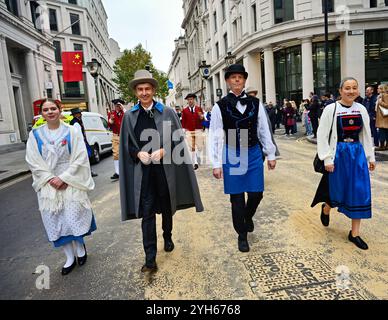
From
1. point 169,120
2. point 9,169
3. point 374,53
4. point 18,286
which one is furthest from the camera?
point 374,53

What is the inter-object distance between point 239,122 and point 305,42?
22773 millimetres

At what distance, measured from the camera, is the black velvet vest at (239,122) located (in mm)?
3490

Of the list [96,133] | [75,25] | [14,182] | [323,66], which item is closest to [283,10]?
[323,66]

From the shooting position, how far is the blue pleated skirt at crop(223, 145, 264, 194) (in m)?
3.53

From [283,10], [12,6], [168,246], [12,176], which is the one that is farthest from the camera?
[283,10]

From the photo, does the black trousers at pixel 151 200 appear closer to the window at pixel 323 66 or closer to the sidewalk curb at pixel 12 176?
the sidewalk curb at pixel 12 176

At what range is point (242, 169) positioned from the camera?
355 centimetres

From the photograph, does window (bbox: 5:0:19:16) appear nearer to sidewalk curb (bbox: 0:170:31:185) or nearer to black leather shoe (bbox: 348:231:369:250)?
sidewalk curb (bbox: 0:170:31:185)

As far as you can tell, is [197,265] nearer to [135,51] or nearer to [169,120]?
[169,120]

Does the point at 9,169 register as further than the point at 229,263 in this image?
Yes

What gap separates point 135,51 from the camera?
46156 mm

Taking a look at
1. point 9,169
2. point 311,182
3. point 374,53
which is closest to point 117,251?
point 311,182

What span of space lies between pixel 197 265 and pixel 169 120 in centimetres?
161

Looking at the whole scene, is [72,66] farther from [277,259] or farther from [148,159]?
[277,259]
